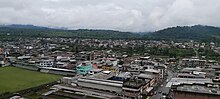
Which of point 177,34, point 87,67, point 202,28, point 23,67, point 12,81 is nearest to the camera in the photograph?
point 12,81

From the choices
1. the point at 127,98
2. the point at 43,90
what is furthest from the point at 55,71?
the point at 127,98

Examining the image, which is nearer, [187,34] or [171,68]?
[171,68]

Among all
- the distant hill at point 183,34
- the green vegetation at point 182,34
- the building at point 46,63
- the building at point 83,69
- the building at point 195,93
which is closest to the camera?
the building at point 195,93

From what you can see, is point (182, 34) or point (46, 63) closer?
point (46, 63)

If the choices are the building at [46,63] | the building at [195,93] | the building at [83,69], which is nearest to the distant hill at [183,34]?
the building at [46,63]

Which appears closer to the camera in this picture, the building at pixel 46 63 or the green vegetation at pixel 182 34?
the building at pixel 46 63

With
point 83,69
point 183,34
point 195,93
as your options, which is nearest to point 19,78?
point 83,69

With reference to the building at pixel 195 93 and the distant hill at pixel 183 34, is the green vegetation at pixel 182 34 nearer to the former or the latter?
the distant hill at pixel 183 34

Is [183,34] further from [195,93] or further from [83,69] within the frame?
[195,93]

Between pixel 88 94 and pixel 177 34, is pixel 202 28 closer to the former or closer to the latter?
pixel 177 34
